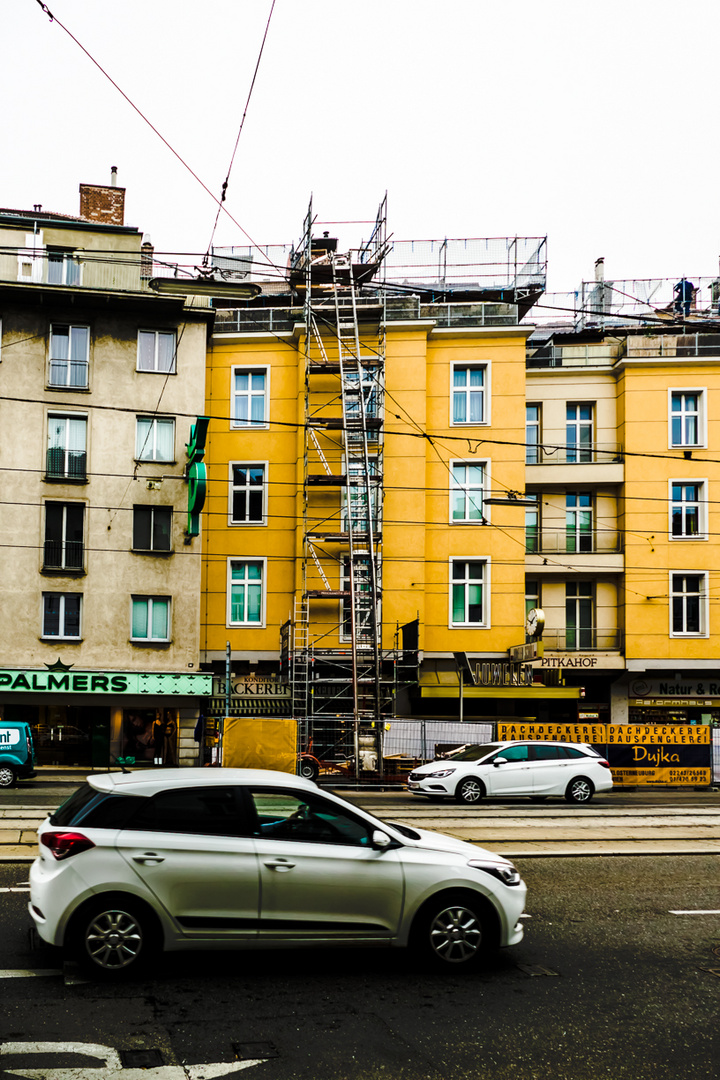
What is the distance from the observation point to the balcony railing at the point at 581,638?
3578 centimetres

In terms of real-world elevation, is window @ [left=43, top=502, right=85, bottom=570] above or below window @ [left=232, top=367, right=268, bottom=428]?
below

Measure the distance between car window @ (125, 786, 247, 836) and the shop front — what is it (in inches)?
967

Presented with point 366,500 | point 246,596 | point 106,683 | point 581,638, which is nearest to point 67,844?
point 106,683

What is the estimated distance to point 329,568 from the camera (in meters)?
34.0

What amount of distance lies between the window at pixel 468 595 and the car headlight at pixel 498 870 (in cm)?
2612

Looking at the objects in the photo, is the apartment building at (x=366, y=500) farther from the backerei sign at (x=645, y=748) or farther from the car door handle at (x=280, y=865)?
the car door handle at (x=280, y=865)

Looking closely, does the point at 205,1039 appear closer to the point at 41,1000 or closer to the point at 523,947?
the point at 41,1000

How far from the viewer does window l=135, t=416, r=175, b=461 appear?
33.2m

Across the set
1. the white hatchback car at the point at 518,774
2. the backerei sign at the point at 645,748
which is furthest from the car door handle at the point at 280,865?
the backerei sign at the point at 645,748

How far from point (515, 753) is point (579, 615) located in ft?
49.5

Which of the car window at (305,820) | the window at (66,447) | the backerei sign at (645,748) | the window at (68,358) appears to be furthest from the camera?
the window at (68,358)

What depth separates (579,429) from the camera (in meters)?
37.0

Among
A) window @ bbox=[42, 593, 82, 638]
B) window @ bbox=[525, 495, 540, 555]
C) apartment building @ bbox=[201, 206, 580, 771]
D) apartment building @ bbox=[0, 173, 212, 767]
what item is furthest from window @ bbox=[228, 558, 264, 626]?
window @ bbox=[525, 495, 540, 555]

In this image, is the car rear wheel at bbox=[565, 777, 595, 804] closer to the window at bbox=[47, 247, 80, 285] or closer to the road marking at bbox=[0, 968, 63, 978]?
the road marking at bbox=[0, 968, 63, 978]
